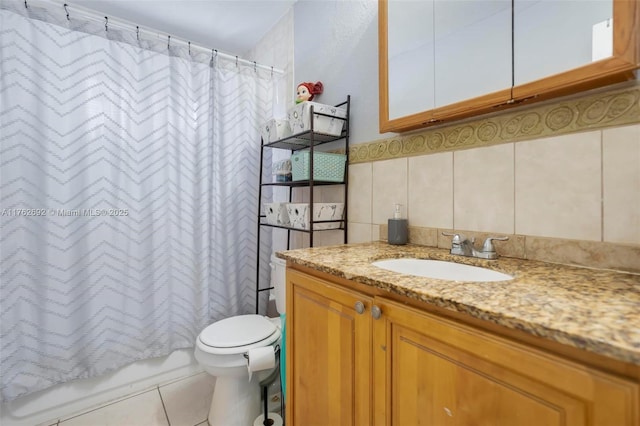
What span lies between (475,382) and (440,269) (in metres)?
0.47

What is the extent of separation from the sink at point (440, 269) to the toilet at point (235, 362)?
70cm

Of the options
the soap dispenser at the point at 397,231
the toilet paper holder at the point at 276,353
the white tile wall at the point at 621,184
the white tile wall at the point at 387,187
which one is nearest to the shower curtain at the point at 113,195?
the toilet paper holder at the point at 276,353

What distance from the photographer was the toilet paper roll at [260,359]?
129cm

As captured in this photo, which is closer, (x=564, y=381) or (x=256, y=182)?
(x=564, y=381)

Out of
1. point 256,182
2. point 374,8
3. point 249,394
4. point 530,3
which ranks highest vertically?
point 374,8

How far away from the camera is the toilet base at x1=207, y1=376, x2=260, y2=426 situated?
1.38m

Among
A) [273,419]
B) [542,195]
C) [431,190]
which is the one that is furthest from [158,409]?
[542,195]

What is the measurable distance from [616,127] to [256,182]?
5.73ft

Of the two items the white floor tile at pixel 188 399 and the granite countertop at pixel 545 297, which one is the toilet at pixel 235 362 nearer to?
the white floor tile at pixel 188 399

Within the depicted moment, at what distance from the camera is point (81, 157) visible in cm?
150

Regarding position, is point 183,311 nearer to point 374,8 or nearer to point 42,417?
point 42,417

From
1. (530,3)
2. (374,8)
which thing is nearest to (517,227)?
(530,3)

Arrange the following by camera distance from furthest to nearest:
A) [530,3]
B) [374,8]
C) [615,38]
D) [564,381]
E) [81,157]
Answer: [81,157] → [374,8] → [530,3] → [615,38] → [564,381]

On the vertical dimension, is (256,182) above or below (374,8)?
below
